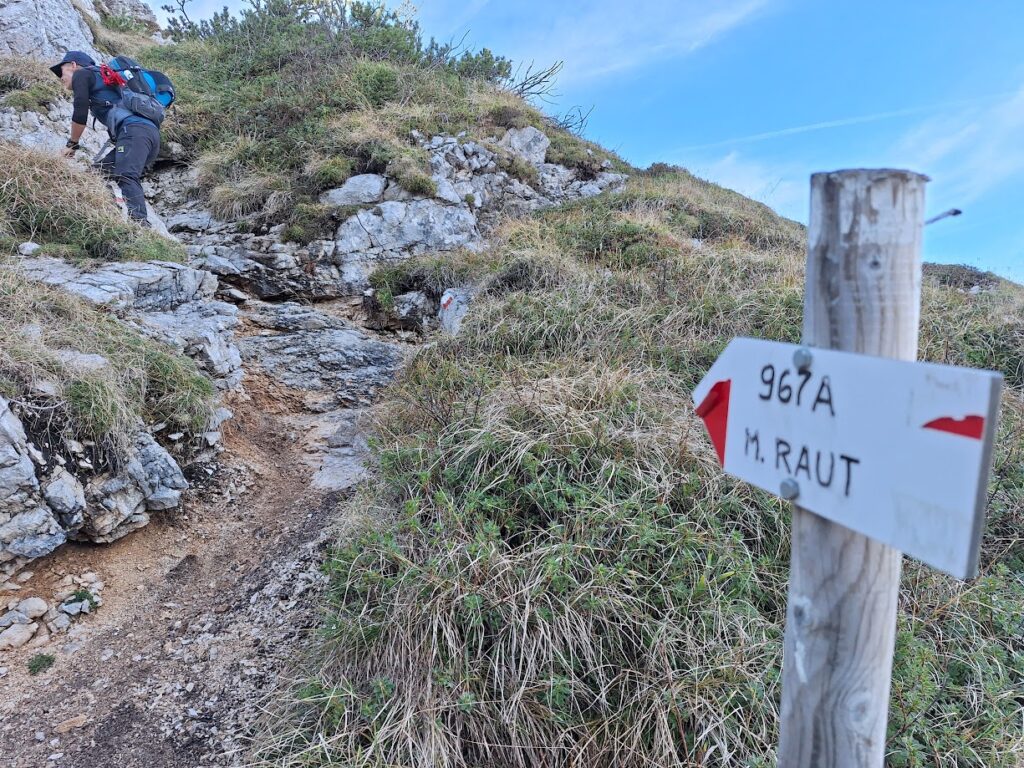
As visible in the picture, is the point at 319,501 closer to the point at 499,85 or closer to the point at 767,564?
the point at 767,564

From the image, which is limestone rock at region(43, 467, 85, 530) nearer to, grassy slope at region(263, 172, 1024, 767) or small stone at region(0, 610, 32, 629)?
small stone at region(0, 610, 32, 629)

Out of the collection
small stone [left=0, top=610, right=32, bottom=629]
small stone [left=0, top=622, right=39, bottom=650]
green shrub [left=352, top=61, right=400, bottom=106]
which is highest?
green shrub [left=352, top=61, right=400, bottom=106]

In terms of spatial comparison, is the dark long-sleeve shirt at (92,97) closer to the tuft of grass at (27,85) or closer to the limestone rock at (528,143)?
the tuft of grass at (27,85)

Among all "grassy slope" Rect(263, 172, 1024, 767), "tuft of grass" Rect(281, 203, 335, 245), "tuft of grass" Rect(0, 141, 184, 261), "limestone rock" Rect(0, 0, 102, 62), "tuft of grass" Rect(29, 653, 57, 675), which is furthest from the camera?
"limestone rock" Rect(0, 0, 102, 62)

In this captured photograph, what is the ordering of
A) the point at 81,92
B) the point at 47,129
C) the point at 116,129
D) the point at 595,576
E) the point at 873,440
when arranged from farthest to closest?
1. the point at 47,129
2. the point at 116,129
3. the point at 81,92
4. the point at 595,576
5. the point at 873,440

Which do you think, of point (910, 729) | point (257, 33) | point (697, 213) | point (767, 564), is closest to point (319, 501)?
point (767, 564)

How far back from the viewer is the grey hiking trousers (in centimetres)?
654

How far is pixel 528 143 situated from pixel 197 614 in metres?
10.5

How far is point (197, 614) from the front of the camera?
328cm

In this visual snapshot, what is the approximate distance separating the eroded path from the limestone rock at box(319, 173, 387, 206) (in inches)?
178

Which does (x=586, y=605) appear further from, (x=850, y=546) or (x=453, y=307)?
(x=453, y=307)

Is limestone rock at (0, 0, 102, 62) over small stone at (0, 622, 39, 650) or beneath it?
over

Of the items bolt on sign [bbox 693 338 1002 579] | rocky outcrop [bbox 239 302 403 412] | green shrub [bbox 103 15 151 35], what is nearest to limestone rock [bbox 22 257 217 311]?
rocky outcrop [bbox 239 302 403 412]

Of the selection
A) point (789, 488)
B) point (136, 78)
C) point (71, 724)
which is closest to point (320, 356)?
point (71, 724)
